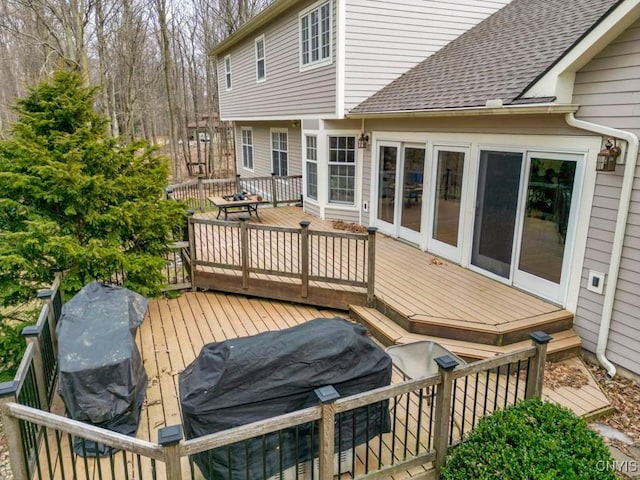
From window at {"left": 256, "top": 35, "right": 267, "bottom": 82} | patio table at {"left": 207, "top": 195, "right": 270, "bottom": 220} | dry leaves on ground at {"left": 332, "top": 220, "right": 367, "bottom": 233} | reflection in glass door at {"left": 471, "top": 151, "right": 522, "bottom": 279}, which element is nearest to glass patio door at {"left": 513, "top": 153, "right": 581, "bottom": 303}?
reflection in glass door at {"left": 471, "top": 151, "right": 522, "bottom": 279}

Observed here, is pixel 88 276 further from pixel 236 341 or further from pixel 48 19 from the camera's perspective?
pixel 48 19

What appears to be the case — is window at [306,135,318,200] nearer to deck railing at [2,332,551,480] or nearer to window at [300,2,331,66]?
window at [300,2,331,66]

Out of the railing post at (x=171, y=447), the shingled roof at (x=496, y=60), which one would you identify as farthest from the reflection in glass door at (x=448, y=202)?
the railing post at (x=171, y=447)

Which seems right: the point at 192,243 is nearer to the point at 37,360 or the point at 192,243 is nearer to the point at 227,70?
the point at 37,360

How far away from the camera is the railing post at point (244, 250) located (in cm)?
615

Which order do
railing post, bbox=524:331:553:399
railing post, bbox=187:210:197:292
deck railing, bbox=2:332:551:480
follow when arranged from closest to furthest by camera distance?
deck railing, bbox=2:332:551:480, railing post, bbox=524:331:553:399, railing post, bbox=187:210:197:292

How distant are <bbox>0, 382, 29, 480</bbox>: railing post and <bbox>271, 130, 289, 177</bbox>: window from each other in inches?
442

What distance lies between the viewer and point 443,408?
3.01 m

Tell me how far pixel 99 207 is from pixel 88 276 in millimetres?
878

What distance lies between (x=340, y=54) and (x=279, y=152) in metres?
5.66

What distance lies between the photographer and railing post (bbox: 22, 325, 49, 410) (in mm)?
3359

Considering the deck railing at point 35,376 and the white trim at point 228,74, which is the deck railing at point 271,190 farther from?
the deck railing at point 35,376

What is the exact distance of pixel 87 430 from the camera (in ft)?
7.72

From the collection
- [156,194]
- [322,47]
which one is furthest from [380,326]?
[322,47]
